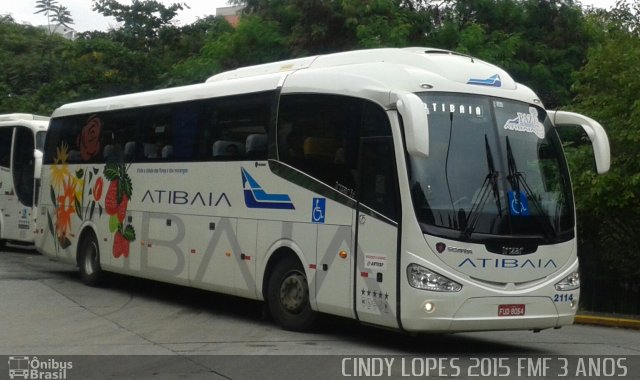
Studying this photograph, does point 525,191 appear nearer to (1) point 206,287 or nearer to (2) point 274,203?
(2) point 274,203

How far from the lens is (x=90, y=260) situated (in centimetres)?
1922

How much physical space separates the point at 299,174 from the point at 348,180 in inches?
42.2

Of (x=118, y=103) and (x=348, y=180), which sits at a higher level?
(x=118, y=103)

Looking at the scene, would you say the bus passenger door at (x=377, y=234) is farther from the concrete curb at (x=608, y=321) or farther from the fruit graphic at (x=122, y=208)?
the concrete curb at (x=608, y=321)

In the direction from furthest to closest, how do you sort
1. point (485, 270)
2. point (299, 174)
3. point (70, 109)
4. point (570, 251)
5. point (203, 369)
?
point (70, 109)
point (299, 174)
point (570, 251)
point (485, 270)
point (203, 369)

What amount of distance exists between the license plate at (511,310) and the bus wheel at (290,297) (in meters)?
2.56

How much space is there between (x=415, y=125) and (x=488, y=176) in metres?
1.42

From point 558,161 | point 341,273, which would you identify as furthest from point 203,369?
point 558,161

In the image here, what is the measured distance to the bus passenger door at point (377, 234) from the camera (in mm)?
11750

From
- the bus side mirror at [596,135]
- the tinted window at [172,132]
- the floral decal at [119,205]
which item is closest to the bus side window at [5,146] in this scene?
the tinted window at [172,132]

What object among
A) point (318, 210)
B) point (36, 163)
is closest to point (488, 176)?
point (318, 210)

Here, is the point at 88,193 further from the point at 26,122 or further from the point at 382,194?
the point at 382,194

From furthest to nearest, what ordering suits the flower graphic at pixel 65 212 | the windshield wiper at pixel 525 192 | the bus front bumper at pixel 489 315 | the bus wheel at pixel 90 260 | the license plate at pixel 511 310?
the flower graphic at pixel 65 212 → the bus wheel at pixel 90 260 → the windshield wiper at pixel 525 192 → the license plate at pixel 511 310 → the bus front bumper at pixel 489 315

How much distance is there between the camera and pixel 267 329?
13977 millimetres
